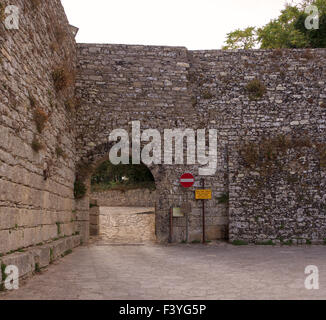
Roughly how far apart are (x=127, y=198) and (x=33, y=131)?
18559 millimetres

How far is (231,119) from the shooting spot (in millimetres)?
11305

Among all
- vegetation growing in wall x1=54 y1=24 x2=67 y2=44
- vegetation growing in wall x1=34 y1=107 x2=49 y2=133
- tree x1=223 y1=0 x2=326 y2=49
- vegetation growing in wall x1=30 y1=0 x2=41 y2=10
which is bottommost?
vegetation growing in wall x1=34 y1=107 x2=49 y2=133

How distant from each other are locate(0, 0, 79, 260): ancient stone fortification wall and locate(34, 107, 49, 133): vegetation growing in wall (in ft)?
0.06

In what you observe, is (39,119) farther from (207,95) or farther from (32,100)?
(207,95)

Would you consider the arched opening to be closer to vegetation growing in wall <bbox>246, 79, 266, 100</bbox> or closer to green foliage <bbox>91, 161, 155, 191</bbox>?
green foliage <bbox>91, 161, 155, 191</bbox>

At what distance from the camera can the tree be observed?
1606 cm

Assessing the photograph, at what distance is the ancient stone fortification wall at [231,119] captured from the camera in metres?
10.8

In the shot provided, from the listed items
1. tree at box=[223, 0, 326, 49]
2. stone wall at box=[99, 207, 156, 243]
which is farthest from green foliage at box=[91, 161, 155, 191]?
tree at box=[223, 0, 326, 49]

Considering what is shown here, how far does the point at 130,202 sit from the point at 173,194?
45.5ft

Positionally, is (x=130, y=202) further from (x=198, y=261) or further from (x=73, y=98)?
(x=198, y=261)

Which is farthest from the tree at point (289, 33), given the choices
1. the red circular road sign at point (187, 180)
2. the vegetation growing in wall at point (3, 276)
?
the vegetation growing in wall at point (3, 276)

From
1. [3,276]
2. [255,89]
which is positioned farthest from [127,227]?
[3,276]

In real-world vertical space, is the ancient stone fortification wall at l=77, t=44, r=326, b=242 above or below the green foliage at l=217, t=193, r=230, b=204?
above
